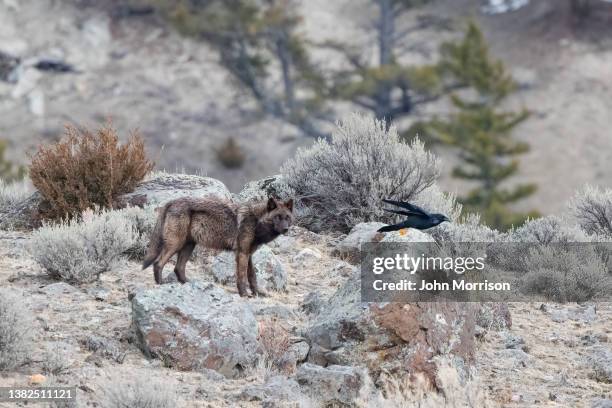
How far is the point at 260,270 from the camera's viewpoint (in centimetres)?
920

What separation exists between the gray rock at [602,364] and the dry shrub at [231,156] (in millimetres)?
35122

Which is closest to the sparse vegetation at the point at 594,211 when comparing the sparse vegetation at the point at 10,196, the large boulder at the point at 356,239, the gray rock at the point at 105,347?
the large boulder at the point at 356,239

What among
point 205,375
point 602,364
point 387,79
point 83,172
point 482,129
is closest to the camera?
point 205,375

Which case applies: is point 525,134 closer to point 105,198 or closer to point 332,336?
point 105,198

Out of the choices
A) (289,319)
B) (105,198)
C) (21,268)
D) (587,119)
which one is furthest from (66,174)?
(587,119)

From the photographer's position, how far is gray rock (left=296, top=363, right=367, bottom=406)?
21.5ft

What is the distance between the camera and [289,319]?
813 cm

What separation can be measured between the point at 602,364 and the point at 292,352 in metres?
2.20

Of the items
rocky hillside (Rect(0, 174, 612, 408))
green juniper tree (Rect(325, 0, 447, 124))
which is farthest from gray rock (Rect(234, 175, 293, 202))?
green juniper tree (Rect(325, 0, 447, 124))

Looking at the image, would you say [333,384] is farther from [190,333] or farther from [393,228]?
[393,228]

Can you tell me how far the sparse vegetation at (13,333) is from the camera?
659 centimetres

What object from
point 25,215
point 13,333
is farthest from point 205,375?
point 25,215

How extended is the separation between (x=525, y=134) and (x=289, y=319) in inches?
1433

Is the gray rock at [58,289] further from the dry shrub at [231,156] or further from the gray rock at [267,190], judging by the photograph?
the dry shrub at [231,156]
